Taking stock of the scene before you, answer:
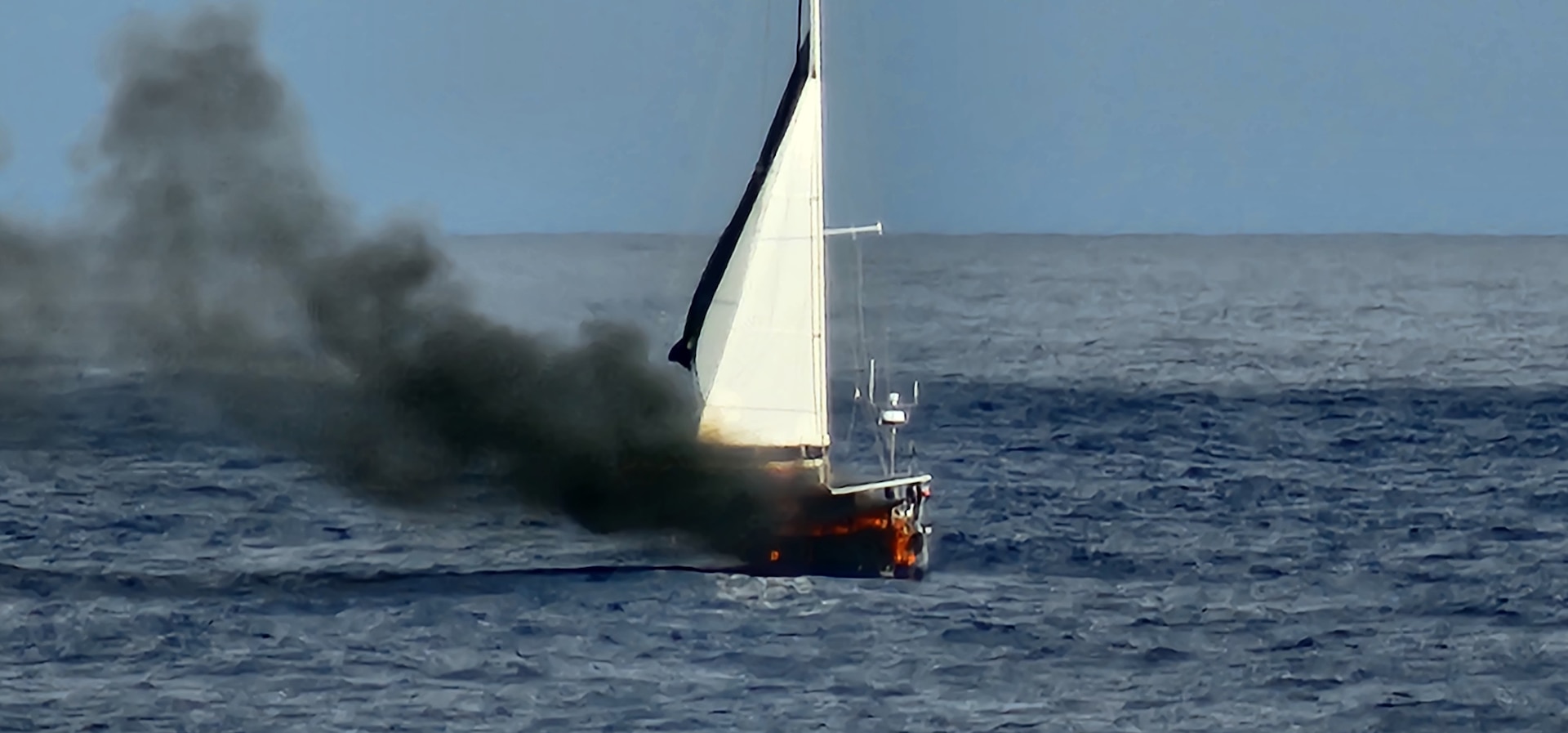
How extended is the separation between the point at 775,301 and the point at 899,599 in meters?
6.94

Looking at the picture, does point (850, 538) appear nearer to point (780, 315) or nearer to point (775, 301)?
point (780, 315)

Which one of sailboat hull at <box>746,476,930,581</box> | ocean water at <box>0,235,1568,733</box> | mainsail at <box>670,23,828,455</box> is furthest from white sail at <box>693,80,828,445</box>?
ocean water at <box>0,235,1568,733</box>

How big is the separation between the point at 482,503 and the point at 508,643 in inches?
503

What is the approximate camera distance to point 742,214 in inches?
2045

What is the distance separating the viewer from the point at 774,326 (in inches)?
2039

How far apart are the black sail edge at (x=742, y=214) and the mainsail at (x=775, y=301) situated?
0.02 meters

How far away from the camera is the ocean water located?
1630 inches

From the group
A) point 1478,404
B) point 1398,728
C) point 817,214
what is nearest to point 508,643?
point 817,214

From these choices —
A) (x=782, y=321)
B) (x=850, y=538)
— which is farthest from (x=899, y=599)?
(x=782, y=321)

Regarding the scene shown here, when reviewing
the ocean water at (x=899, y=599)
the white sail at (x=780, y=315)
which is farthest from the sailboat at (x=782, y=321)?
the ocean water at (x=899, y=599)

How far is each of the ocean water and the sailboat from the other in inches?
112

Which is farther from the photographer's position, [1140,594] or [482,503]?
[482,503]

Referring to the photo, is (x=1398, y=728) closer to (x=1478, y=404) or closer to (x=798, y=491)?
(x=798, y=491)

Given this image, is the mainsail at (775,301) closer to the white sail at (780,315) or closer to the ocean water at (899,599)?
the white sail at (780,315)
